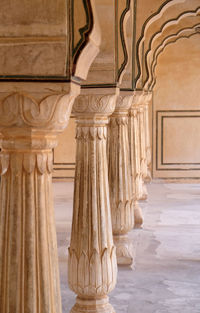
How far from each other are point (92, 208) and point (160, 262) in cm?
236

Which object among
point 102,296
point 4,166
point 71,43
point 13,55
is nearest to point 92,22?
point 71,43

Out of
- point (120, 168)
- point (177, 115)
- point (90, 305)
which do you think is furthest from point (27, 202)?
point (177, 115)

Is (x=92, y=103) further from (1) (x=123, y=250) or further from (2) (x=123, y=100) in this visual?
(1) (x=123, y=250)

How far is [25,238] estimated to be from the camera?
7.08 feet

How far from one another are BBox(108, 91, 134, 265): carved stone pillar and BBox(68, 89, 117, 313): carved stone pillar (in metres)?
1.46

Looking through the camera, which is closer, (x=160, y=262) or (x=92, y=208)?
(x=92, y=208)

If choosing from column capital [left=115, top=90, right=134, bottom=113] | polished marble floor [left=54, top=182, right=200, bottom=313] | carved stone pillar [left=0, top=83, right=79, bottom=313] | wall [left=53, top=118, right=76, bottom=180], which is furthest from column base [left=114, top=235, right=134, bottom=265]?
wall [left=53, top=118, right=76, bottom=180]

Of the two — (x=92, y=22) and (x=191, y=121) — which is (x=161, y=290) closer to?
(x=92, y=22)

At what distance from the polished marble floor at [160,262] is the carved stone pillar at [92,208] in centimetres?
83

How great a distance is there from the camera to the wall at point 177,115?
38.8ft

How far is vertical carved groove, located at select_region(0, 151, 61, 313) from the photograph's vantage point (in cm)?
215

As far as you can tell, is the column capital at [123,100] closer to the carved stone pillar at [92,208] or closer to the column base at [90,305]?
the carved stone pillar at [92,208]

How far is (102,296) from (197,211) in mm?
5123

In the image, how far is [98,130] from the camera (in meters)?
3.38
